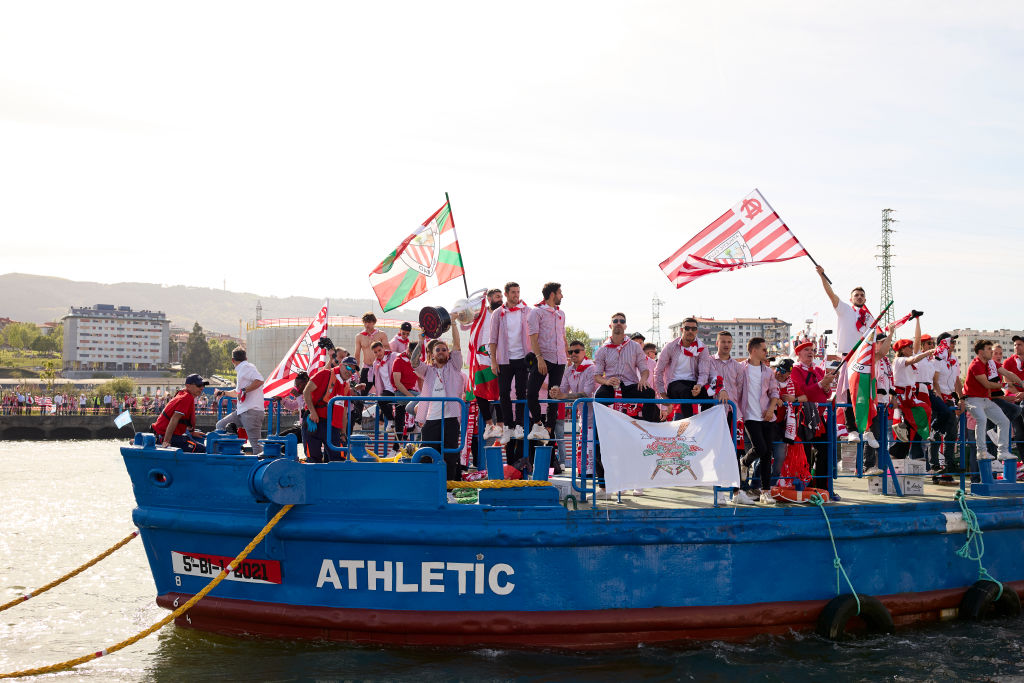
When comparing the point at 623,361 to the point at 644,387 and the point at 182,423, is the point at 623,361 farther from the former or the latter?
the point at 182,423

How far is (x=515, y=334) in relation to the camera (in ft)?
29.9

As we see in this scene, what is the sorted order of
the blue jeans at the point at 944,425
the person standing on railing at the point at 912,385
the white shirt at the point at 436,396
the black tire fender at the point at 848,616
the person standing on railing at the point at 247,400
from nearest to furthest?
1. the black tire fender at the point at 848,616
2. the white shirt at the point at 436,396
3. the person standing on railing at the point at 247,400
4. the person standing on railing at the point at 912,385
5. the blue jeans at the point at 944,425

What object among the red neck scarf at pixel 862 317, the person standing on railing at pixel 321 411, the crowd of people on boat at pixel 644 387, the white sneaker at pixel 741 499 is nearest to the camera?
the white sneaker at pixel 741 499

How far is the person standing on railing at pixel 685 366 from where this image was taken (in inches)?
348

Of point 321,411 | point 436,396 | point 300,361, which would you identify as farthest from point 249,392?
point 436,396

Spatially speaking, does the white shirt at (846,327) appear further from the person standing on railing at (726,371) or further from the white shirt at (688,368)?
the white shirt at (688,368)

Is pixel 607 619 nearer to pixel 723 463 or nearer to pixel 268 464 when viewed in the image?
pixel 723 463

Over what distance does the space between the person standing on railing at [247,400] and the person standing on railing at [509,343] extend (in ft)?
9.98

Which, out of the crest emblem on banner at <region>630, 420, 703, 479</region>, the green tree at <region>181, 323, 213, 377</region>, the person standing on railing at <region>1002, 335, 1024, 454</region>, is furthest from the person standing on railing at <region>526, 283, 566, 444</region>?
the green tree at <region>181, 323, 213, 377</region>

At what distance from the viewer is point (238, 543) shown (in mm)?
7844

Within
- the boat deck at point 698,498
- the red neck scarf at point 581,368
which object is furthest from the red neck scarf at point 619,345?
the red neck scarf at point 581,368

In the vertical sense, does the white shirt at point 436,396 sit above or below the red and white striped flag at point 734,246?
below

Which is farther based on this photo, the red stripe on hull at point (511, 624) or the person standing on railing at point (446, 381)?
the person standing on railing at point (446, 381)

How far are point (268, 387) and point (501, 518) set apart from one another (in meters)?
4.67
